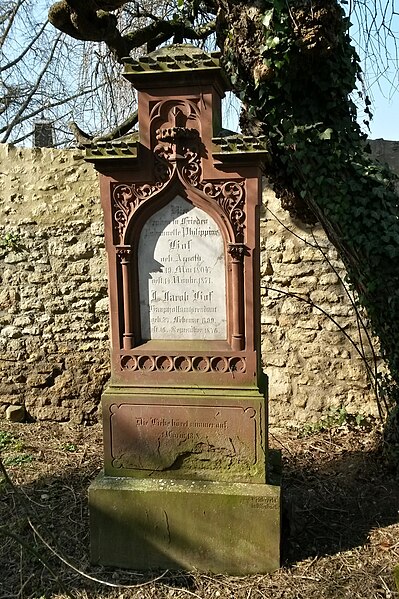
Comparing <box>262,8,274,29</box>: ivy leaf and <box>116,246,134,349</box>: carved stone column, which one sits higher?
<box>262,8,274,29</box>: ivy leaf

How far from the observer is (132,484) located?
3162 millimetres

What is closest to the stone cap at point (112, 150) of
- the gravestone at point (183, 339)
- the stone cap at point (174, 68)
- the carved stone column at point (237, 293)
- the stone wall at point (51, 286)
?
the gravestone at point (183, 339)

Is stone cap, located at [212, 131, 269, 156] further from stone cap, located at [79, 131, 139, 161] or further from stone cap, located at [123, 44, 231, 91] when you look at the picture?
stone cap, located at [79, 131, 139, 161]

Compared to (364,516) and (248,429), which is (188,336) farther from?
(364,516)

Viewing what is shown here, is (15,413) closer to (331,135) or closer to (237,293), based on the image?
(237,293)

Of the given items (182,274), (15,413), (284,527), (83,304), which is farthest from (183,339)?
(15,413)

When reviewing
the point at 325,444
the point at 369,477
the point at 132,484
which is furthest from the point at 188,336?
the point at 325,444

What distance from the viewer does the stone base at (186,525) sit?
3.02 m

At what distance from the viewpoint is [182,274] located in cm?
318

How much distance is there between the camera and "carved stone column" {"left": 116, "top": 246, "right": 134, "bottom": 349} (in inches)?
125

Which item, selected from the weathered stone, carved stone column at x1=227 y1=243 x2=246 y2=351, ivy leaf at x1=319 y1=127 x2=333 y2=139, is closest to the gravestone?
carved stone column at x1=227 y1=243 x2=246 y2=351

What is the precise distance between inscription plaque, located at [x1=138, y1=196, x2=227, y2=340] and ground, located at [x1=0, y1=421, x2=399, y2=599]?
1.24 m

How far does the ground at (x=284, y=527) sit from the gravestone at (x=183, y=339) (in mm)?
158

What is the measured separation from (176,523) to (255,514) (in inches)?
17.6
